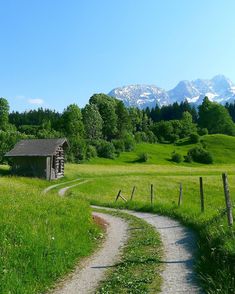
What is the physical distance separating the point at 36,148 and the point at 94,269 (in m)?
60.4

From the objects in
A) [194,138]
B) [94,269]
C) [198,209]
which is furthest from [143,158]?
[94,269]

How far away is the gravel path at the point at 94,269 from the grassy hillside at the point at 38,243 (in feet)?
1.53

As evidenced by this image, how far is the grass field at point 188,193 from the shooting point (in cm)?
1255

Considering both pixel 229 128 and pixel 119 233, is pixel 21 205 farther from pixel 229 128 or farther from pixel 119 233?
pixel 229 128

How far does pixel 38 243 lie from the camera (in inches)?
562

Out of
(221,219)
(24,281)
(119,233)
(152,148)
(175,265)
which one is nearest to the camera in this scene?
(24,281)

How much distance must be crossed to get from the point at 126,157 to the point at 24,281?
11061cm

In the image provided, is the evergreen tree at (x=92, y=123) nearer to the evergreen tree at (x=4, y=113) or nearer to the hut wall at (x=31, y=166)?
the evergreen tree at (x=4, y=113)

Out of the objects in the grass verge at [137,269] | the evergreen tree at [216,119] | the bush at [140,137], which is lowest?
the grass verge at [137,269]

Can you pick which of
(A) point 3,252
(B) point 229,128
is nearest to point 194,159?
(B) point 229,128

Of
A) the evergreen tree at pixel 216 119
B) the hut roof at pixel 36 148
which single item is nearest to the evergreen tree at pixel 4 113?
the hut roof at pixel 36 148

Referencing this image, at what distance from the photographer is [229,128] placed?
182750mm

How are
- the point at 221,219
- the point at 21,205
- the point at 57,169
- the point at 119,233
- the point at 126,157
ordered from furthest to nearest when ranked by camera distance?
the point at 126,157
the point at 57,169
the point at 119,233
the point at 21,205
the point at 221,219

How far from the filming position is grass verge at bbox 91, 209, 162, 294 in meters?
12.0
